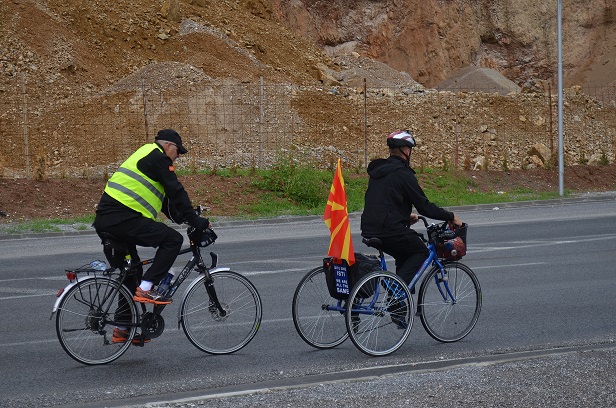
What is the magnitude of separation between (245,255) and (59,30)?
29.8 m

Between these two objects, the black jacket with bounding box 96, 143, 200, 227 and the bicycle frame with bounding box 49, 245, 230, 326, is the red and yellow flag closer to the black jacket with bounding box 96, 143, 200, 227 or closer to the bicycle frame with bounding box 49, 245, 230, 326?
the bicycle frame with bounding box 49, 245, 230, 326

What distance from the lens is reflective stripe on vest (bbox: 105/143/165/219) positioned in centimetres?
789

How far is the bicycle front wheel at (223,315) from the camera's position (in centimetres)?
818

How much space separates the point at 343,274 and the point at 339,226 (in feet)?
1.29

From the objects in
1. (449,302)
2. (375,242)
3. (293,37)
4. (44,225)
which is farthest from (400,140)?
(293,37)

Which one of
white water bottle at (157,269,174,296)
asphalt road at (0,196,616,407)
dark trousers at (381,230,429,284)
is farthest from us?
dark trousers at (381,230,429,284)

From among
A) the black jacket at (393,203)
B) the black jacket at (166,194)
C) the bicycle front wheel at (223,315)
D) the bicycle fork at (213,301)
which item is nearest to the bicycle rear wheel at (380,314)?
the black jacket at (393,203)

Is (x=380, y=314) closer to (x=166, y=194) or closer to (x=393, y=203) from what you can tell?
(x=393, y=203)

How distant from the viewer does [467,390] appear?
21.4 feet

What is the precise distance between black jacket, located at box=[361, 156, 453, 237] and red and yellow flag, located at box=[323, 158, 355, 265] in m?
0.29

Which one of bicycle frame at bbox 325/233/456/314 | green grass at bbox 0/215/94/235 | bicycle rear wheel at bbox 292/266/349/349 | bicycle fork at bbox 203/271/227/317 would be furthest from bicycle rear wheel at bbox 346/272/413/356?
green grass at bbox 0/215/94/235

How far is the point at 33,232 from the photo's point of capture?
61.6 ft

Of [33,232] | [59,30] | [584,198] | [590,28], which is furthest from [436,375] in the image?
[590,28]

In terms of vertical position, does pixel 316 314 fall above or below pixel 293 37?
below
